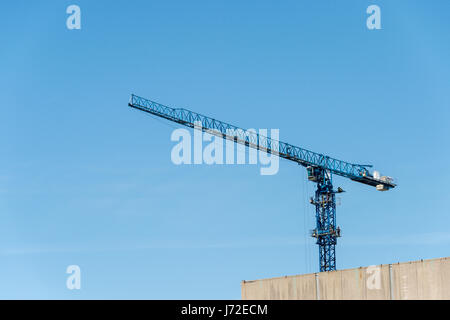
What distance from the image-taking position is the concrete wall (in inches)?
2127

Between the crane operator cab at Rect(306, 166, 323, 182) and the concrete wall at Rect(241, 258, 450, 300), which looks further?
the crane operator cab at Rect(306, 166, 323, 182)

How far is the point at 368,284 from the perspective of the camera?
58156 mm

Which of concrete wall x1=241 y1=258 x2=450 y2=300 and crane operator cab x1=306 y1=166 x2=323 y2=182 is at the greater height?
crane operator cab x1=306 y1=166 x2=323 y2=182

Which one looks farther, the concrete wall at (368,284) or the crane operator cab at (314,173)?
the crane operator cab at (314,173)

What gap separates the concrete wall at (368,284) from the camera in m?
54.0

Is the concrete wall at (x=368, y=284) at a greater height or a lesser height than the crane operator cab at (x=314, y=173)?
lesser

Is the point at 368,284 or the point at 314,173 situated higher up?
the point at 314,173

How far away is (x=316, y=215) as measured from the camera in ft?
486

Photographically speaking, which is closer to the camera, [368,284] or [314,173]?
[368,284]
